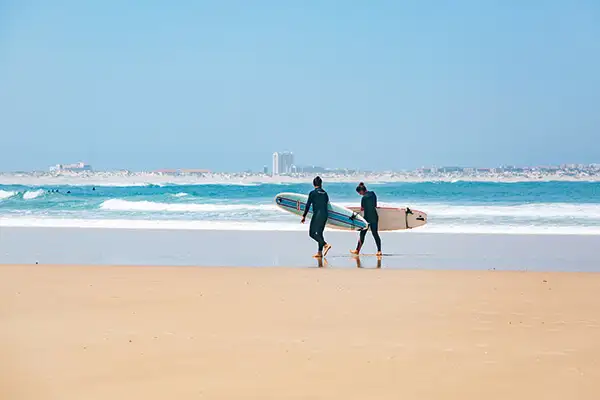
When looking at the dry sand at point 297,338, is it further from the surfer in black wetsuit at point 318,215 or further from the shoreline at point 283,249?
the surfer in black wetsuit at point 318,215

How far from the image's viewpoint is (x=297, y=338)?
233 inches

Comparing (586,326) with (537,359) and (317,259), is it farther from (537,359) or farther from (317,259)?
(317,259)

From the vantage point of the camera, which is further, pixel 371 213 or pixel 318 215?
pixel 371 213

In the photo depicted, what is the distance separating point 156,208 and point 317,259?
22210mm

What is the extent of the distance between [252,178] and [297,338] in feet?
257

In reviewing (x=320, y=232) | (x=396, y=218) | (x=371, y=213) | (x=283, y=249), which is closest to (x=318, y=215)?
(x=320, y=232)

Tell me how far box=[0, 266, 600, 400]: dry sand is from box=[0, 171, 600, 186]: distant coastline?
212 feet

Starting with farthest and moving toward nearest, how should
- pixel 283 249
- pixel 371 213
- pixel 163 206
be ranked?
pixel 163 206
pixel 283 249
pixel 371 213

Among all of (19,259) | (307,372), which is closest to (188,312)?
(307,372)

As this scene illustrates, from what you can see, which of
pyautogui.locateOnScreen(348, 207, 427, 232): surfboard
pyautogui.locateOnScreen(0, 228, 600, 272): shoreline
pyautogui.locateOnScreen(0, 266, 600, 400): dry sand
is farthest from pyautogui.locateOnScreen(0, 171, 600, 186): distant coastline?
pyautogui.locateOnScreen(0, 266, 600, 400): dry sand

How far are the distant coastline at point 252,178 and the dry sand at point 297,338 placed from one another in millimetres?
64512

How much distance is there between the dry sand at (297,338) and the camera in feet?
15.3

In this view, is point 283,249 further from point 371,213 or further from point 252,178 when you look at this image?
point 252,178

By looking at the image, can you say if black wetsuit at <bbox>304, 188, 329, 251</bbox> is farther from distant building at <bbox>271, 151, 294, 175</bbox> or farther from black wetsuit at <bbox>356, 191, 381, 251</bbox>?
distant building at <bbox>271, 151, 294, 175</bbox>
